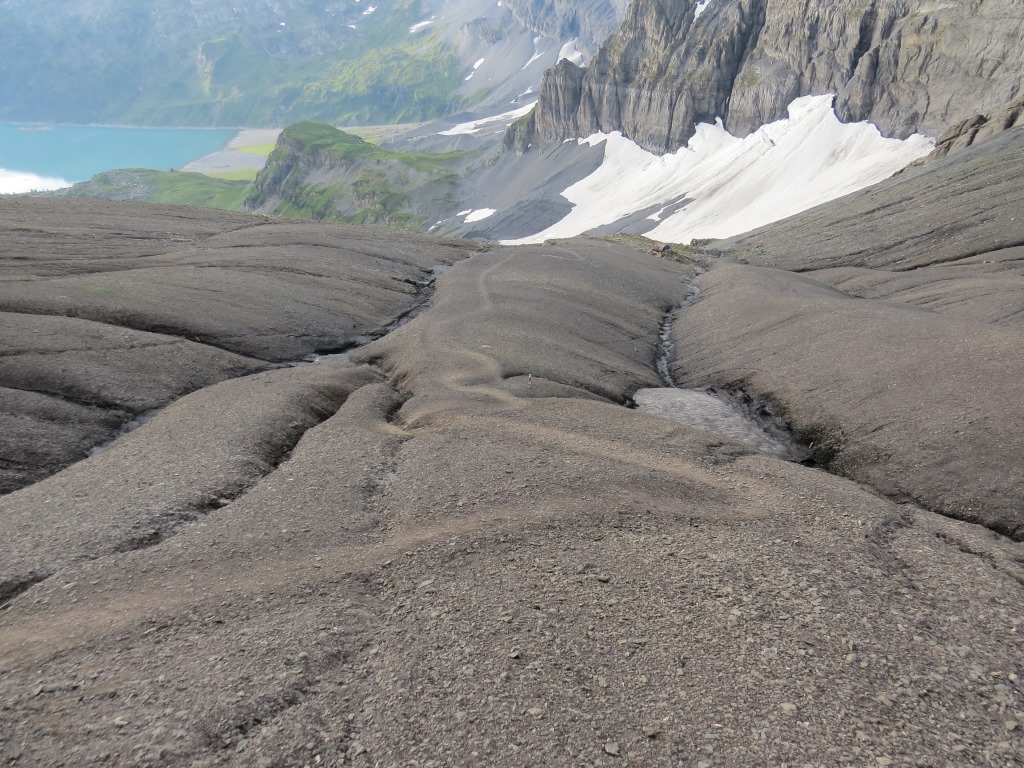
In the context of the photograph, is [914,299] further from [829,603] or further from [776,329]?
[829,603]

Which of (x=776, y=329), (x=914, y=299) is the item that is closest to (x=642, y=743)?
(x=776, y=329)

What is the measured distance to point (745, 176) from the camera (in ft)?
514

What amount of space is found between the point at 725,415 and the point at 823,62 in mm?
158283

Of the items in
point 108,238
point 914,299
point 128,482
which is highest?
point 108,238

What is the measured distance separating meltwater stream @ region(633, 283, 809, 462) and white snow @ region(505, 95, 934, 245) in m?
108

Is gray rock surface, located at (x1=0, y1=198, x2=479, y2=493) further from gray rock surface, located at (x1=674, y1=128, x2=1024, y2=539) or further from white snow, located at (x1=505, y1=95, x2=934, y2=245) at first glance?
white snow, located at (x1=505, y1=95, x2=934, y2=245)

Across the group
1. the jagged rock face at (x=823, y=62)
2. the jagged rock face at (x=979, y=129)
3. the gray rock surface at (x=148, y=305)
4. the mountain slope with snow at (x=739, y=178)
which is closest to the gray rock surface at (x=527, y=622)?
the gray rock surface at (x=148, y=305)

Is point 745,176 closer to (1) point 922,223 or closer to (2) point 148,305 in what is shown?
(1) point 922,223

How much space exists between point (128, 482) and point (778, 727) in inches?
761

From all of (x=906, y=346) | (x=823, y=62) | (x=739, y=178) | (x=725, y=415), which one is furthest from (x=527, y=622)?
(x=823, y=62)

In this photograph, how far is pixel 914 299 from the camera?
48.0m

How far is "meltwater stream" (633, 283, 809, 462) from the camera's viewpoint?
94.9 ft

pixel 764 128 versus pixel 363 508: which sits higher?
pixel 764 128

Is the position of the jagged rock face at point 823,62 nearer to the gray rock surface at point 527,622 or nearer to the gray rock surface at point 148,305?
the gray rock surface at point 148,305
